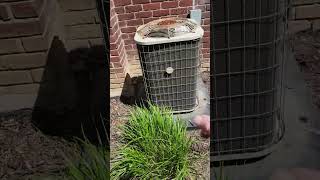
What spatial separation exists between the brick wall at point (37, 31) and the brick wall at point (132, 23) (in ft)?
0.36

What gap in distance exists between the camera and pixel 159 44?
200cm

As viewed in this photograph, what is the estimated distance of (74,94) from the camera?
84.6 inches

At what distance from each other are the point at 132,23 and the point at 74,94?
46cm

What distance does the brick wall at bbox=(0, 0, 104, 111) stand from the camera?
6.36 feet

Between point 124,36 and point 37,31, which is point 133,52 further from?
point 37,31

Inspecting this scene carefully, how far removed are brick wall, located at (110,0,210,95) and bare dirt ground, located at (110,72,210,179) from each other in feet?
0.35

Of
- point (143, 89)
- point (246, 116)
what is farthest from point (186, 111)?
point (246, 116)

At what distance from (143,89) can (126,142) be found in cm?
30

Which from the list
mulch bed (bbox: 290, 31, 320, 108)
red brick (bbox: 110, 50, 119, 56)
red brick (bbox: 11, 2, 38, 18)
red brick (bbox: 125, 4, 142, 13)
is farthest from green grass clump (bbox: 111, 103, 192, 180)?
mulch bed (bbox: 290, 31, 320, 108)

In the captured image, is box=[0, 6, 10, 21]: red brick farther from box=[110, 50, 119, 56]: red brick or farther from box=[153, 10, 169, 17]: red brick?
box=[153, 10, 169, 17]: red brick

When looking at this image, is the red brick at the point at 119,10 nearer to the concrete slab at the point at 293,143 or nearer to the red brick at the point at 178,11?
the red brick at the point at 178,11

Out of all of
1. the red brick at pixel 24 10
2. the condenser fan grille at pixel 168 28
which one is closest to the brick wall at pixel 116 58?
the condenser fan grille at pixel 168 28

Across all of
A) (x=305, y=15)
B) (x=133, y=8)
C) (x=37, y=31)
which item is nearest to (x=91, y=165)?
(x=37, y=31)

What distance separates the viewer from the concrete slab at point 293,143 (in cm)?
213
